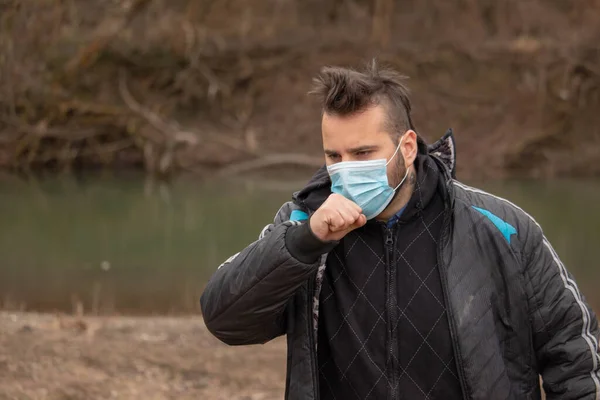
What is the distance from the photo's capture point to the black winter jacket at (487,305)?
234cm

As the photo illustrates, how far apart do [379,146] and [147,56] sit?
18165 millimetres

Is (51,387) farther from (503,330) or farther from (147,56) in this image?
(147,56)

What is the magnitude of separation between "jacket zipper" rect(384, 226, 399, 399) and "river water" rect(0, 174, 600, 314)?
18.0 feet

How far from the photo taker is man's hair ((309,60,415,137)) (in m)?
2.47

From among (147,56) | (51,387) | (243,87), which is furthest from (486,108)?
(51,387)

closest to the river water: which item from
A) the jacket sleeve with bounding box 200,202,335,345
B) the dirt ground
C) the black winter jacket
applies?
the dirt ground

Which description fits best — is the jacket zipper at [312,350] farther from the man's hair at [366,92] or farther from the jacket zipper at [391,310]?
the man's hair at [366,92]

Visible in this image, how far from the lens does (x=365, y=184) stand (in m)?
2.46

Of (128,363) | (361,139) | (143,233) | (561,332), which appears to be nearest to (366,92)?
(361,139)

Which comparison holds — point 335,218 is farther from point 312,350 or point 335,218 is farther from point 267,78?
point 267,78

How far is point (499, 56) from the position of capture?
20.5m

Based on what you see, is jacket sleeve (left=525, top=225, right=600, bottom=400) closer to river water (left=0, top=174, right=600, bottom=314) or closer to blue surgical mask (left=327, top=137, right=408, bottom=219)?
blue surgical mask (left=327, top=137, right=408, bottom=219)

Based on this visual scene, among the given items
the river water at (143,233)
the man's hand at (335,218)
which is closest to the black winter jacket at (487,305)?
the man's hand at (335,218)

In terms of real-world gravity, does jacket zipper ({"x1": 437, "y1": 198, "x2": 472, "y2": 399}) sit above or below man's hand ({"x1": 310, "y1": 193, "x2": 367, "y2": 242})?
below
